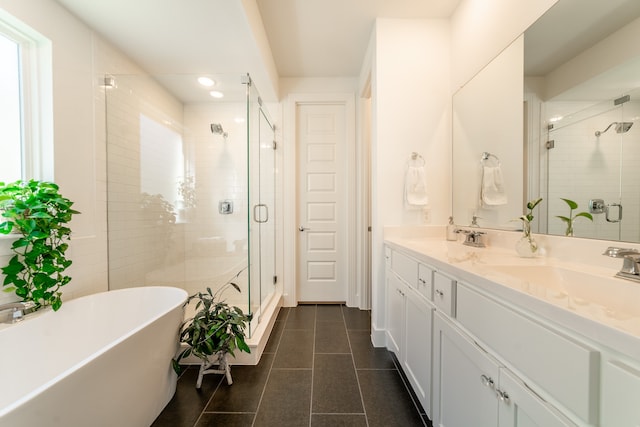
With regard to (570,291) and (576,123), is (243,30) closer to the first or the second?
(576,123)

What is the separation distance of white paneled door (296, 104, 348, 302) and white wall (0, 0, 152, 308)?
1799 millimetres

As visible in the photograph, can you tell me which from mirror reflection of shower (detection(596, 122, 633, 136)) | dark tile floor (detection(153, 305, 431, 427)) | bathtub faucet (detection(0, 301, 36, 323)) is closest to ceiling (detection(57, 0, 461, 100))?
mirror reflection of shower (detection(596, 122, 633, 136))

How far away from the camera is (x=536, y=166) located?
1.27 m

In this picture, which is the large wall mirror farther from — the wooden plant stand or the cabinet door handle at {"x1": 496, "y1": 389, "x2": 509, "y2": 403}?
the wooden plant stand

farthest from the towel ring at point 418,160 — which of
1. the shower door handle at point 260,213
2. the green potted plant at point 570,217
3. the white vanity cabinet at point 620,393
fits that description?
the white vanity cabinet at point 620,393

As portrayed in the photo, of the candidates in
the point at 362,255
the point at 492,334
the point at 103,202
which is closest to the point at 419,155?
the point at 362,255

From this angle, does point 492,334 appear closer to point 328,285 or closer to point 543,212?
point 543,212

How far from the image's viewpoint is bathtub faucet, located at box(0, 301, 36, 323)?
→ 4.01 feet

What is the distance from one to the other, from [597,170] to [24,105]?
293 cm

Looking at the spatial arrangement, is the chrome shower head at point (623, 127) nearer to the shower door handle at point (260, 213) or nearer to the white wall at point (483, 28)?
the white wall at point (483, 28)

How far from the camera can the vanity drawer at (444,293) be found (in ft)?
3.33

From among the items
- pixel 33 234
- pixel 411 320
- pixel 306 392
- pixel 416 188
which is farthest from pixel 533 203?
pixel 33 234

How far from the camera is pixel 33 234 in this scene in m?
1.22

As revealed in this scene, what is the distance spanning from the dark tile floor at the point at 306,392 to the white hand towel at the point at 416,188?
48.5 inches
